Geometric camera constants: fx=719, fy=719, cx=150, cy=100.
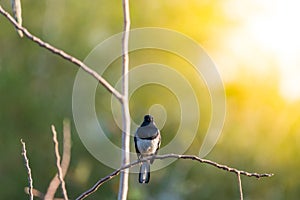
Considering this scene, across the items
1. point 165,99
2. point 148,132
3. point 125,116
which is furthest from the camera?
point 165,99

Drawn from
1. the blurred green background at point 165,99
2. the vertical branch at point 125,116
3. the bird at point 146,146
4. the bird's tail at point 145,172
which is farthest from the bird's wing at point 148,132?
the blurred green background at point 165,99

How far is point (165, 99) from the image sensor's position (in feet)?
18.9

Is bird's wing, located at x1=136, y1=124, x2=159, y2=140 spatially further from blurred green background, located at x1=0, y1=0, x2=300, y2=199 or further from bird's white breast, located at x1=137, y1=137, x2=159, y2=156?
blurred green background, located at x1=0, y1=0, x2=300, y2=199

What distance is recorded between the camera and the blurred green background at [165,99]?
18.4 feet

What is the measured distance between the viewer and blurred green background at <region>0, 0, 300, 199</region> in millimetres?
5617

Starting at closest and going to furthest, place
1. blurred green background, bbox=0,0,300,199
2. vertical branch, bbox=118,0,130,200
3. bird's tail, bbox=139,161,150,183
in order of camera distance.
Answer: vertical branch, bbox=118,0,130,200 → bird's tail, bbox=139,161,150,183 → blurred green background, bbox=0,0,300,199

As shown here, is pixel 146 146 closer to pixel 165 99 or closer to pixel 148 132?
pixel 148 132

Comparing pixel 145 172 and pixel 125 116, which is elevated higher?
pixel 145 172

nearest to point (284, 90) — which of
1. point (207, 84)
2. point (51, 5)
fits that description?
point (207, 84)

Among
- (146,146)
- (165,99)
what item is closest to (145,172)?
(146,146)

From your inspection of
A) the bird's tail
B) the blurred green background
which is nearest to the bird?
the bird's tail

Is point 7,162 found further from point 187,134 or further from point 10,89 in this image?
point 187,134

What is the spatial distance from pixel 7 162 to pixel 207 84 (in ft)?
6.27

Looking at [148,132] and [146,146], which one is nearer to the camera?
[146,146]
